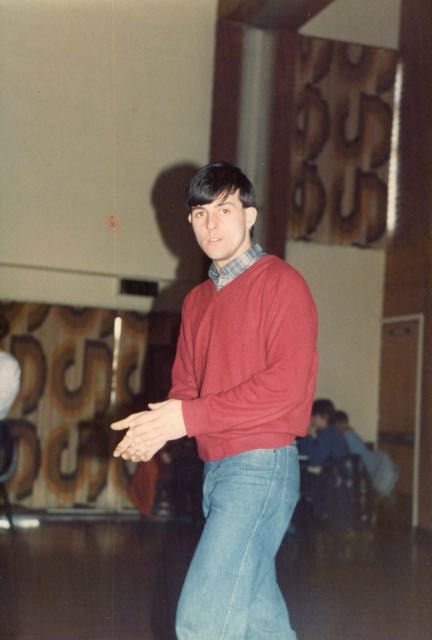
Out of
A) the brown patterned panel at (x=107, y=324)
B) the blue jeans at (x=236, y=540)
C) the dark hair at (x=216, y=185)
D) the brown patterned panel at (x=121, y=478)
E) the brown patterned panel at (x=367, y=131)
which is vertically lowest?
the brown patterned panel at (x=121, y=478)

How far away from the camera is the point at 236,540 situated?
2109 mm

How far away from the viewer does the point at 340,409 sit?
389 inches

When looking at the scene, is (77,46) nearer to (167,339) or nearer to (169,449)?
(167,339)

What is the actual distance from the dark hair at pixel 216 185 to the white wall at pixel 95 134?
6770mm

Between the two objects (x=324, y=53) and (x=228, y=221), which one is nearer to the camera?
(x=228, y=221)

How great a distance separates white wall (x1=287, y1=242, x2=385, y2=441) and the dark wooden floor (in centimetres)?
237

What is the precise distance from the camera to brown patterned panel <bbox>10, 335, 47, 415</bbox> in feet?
28.7

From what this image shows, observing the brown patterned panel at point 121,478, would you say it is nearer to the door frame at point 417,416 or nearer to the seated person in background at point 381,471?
the seated person in background at point 381,471

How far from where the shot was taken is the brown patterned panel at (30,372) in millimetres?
8750

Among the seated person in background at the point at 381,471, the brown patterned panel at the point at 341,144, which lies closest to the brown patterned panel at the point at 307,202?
the brown patterned panel at the point at 341,144

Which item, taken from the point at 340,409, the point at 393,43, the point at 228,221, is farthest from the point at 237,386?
the point at 393,43

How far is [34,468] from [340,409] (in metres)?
3.41

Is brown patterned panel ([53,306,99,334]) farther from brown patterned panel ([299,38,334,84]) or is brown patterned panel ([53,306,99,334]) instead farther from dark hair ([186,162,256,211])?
dark hair ([186,162,256,211])

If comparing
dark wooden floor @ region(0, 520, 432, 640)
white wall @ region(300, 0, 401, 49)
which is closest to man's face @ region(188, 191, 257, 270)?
dark wooden floor @ region(0, 520, 432, 640)
